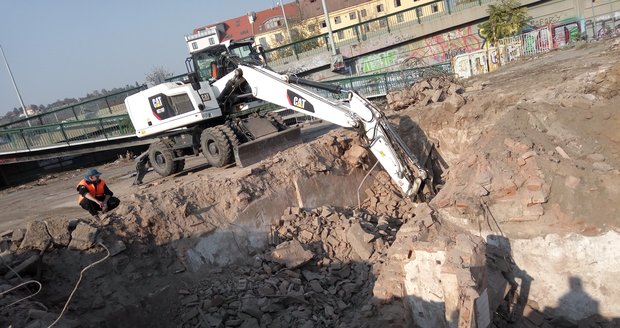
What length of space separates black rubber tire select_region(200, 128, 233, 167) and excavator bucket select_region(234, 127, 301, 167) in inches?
12.4

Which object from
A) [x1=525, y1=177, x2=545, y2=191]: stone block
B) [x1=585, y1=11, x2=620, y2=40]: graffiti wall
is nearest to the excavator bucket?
[x1=525, y1=177, x2=545, y2=191]: stone block

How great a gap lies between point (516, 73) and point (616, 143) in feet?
23.2

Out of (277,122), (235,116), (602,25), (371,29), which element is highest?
(371,29)

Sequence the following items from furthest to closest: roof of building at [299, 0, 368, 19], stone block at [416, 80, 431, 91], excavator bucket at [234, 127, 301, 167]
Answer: roof of building at [299, 0, 368, 19] → stone block at [416, 80, 431, 91] → excavator bucket at [234, 127, 301, 167]

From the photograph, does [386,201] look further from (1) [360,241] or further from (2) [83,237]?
(2) [83,237]

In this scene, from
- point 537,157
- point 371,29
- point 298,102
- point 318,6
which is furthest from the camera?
point 318,6

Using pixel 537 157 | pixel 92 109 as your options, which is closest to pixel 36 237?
pixel 537 157

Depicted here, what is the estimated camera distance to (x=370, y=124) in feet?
26.7

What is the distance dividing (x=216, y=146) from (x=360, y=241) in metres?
4.10

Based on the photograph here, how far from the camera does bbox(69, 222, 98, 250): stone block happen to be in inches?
267

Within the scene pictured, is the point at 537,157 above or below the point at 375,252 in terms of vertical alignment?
above

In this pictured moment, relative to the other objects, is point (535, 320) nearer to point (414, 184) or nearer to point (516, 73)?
point (414, 184)

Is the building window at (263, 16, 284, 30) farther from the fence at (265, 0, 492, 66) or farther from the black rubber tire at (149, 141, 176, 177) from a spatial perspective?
the black rubber tire at (149, 141, 176, 177)

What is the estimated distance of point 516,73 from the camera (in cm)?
1432
